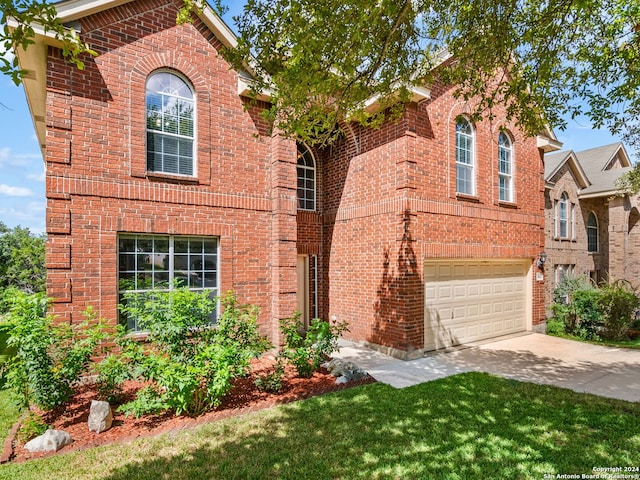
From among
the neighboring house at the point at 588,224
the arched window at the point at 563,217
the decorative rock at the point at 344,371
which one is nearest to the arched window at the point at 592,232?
the neighboring house at the point at 588,224

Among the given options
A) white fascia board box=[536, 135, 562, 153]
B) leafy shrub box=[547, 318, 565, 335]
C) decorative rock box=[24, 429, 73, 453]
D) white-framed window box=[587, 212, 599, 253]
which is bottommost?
leafy shrub box=[547, 318, 565, 335]

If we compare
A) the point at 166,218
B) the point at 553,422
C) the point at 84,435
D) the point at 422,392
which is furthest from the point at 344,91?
the point at 84,435

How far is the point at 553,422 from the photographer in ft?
16.8

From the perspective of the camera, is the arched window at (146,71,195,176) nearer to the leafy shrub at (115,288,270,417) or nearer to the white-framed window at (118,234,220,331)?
the white-framed window at (118,234,220,331)

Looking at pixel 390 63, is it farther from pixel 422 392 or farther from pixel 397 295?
pixel 422 392

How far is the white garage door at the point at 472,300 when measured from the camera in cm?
937

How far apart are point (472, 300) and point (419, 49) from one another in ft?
23.0

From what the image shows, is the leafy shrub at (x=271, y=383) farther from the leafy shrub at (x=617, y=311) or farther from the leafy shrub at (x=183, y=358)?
the leafy shrub at (x=617, y=311)

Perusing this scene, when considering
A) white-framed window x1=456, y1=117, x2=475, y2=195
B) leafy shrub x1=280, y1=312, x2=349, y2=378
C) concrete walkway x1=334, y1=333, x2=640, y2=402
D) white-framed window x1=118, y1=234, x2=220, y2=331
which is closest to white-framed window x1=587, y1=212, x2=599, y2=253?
concrete walkway x1=334, y1=333, x2=640, y2=402

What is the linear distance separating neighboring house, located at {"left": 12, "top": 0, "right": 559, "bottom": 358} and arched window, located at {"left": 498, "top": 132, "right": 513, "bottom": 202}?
7cm

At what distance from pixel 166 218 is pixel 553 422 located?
771 cm

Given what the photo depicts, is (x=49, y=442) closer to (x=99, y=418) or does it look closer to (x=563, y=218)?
(x=99, y=418)

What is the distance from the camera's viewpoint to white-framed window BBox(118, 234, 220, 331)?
7.28 m

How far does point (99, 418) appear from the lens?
15.9 ft
